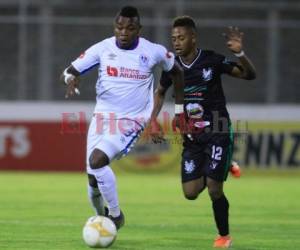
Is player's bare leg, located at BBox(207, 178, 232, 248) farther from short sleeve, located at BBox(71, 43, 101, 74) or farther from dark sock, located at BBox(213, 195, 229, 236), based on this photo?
short sleeve, located at BBox(71, 43, 101, 74)

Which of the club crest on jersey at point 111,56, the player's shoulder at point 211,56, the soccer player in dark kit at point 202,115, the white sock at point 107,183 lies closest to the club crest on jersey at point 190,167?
the soccer player in dark kit at point 202,115

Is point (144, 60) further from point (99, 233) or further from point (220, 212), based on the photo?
point (99, 233)

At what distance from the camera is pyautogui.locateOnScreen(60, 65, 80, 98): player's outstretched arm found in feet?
32.7

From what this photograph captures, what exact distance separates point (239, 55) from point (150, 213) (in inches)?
183

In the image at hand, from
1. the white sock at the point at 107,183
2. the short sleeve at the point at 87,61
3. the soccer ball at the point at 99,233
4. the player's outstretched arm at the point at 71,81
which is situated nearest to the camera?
the soccer ball at the point at 99,233

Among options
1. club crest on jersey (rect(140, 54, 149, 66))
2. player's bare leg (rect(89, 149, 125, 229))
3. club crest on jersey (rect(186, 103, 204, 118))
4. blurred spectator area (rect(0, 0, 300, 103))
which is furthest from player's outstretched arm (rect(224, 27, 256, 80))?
blurred spectator area (rect(0, 0, 300, 103))

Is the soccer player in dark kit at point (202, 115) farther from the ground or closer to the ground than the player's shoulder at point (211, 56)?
closer to the ground

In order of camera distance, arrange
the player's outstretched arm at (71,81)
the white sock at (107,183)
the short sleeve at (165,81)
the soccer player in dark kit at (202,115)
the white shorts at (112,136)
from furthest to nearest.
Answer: the short sleeve at (165,81)
the soccer player in dark kit at (202,115)
the white shorts at (112,136)
the white sock at (107,183)
the player's outstretched arm at (71,81)

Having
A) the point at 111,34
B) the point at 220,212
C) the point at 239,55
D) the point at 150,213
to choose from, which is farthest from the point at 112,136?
the point at 111,34

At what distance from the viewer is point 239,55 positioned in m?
10.2

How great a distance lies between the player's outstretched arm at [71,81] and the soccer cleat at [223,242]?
212 cm

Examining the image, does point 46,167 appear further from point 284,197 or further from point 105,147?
point 105,147

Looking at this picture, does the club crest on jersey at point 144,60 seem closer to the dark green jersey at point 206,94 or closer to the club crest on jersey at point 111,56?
the club crest on jersey at point 111,56

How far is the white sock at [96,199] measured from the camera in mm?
10578
